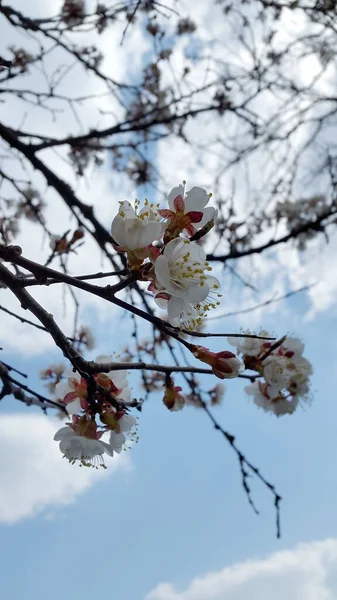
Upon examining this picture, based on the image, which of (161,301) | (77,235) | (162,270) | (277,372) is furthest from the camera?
(77,235)

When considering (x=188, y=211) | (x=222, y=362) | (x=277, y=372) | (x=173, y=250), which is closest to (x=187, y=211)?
(x=188, y=211)

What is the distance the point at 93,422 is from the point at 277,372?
2.64 feet

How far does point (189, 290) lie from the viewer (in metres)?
1.00

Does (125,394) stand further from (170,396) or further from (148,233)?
(148,233)

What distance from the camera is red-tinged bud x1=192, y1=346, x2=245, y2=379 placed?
3.59 ft

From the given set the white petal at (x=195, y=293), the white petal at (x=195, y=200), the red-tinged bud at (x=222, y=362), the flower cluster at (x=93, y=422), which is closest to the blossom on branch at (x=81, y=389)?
the flower cluster at (x=93, y=422)

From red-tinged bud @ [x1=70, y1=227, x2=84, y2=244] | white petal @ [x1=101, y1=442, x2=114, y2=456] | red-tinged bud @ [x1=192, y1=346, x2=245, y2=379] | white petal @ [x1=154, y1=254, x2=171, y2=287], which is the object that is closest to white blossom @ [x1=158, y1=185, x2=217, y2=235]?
white petal @ [x1=154, y1=254, x2=171, y2=287]

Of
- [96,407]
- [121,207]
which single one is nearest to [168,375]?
[96,407]

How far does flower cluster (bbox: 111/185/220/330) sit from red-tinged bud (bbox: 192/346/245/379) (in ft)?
0.28

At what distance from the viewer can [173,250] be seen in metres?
0.96

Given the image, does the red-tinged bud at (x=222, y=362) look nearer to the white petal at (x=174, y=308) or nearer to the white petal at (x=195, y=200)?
the white petal at (x=174, y=308)

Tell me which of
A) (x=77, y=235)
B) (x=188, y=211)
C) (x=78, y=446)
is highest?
(x=77, y=235)

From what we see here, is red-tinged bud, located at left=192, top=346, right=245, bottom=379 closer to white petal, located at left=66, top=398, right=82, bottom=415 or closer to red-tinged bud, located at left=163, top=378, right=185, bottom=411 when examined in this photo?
red-tinged bud, located at left=163, top=378, right=185, bottom=411

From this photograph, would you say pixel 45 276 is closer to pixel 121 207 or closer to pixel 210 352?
pixel 121 207
